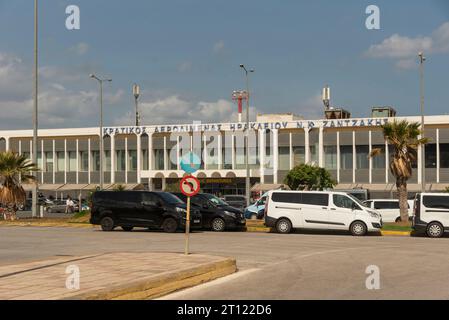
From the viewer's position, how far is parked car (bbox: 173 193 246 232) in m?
28.6

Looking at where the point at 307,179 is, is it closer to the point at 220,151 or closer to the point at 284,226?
the point at 220,151

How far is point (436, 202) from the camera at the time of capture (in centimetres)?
2614

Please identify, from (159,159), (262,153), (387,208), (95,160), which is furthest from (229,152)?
(387,208)

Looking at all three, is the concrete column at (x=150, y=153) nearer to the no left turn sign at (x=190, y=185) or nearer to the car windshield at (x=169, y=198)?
the car windshield at (x=169, y=198)

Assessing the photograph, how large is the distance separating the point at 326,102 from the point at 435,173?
23.5 metres

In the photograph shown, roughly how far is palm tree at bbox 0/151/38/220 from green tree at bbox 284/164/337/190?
967 inches

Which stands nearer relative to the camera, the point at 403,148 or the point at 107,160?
the point at 403,148

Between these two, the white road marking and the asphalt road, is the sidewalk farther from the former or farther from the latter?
the asphalt road

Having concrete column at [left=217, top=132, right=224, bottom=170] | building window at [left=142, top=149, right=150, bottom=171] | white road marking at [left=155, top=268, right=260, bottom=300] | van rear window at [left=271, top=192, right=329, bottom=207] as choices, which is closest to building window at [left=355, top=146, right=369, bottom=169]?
concrete column at [left=217, top=132, right=224, bottom=170]

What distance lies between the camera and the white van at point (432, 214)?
2606cm

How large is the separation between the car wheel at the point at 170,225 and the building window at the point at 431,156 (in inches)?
1585

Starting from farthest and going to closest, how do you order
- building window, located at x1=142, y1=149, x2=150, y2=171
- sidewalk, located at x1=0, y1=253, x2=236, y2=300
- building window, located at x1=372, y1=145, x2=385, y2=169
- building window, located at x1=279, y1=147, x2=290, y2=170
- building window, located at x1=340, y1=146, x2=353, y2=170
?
building window, located at x1=142, y1=149, x2=150, y2=171 < building window, located at x1=279, y1=147, x2=290, y2=170 < building window, located at x1=340, y1=146, x2=353, y2=170 < building window, located at x1=372, y1=145, x2=385, y2=169 < sidewalk, located at x1=0, y1=253, x2=236, y2=300

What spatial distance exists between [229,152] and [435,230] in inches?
1743
